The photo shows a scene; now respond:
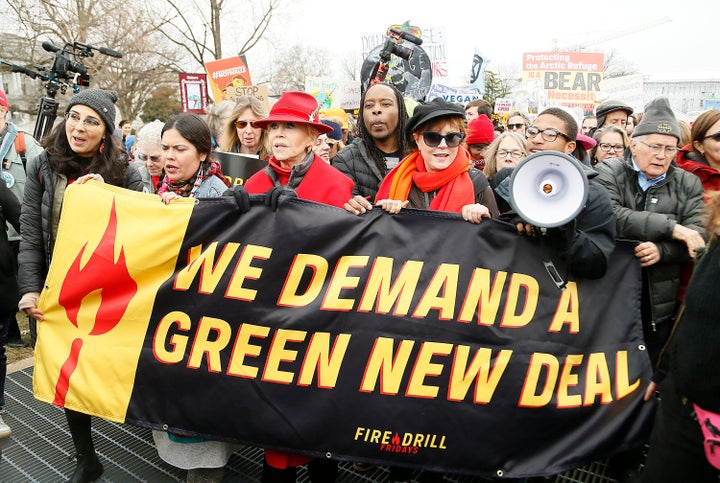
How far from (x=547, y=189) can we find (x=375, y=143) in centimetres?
158

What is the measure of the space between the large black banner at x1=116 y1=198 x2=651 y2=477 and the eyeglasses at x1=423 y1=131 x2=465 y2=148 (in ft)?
1.36

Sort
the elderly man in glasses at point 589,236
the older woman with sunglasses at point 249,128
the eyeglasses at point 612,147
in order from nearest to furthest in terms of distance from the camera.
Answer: the elderly man in glasses at point 589,236 < the older woman with sunglasses at point 249,128 < the eyeglasses at point 612,147

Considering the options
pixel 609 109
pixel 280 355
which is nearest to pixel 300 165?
pixel 280 355

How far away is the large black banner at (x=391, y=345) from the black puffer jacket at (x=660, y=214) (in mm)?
197

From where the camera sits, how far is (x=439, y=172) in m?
2.72

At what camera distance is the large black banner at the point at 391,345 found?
2.37m

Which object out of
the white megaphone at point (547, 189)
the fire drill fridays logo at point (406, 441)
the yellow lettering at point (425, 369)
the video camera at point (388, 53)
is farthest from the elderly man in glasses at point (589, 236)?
the video camera at point (388, 53)

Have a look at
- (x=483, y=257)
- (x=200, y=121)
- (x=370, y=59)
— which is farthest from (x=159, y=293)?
(x=370, y=59)

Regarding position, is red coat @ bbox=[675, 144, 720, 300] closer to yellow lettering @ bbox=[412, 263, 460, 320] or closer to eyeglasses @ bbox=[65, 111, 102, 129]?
yellow lettering @ bbox=[412, 263, 460, 320]

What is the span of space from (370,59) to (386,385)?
3.70 metres

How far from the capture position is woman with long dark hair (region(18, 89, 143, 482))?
280 centimetres

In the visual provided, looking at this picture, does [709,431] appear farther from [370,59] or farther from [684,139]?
[370,59]

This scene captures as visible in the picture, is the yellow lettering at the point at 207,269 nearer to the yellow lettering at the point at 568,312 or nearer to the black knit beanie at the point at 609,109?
the yellow lettering at the point at 568,312

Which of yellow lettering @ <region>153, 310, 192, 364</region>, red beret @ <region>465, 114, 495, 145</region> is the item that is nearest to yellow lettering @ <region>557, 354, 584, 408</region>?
yellow lettering @ <region>153, 310, 192, 364</region>
